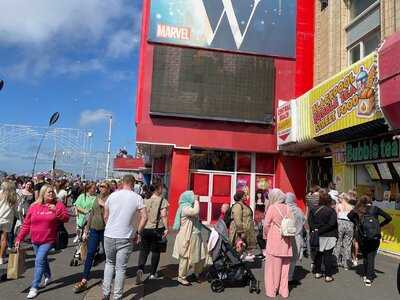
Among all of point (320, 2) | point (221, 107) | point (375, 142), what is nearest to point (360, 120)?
point (375, 142)

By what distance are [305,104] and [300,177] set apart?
391cm

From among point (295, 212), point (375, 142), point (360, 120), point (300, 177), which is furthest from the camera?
point (300, 177)

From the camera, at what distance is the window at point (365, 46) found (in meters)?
13.3

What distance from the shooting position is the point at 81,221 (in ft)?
30.1

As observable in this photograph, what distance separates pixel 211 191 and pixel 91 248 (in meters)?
10.1

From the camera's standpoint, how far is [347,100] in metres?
10.8

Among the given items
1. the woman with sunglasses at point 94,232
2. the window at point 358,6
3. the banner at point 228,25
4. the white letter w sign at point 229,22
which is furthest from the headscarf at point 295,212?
the white letter w sign at point 229,22

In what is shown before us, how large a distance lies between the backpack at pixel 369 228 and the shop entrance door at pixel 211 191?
9129 millimetres

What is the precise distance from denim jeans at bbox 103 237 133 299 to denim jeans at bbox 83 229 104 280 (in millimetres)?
1012

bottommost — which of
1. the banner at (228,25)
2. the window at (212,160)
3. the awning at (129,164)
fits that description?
the window at (212,160)

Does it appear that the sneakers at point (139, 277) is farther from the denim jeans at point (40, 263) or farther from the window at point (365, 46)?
the window at point (365, 46)

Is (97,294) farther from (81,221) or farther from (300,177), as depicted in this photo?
(300,177)

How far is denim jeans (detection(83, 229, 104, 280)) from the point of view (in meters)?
6.55

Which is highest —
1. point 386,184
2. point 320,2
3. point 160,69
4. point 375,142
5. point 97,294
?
point 320,2
